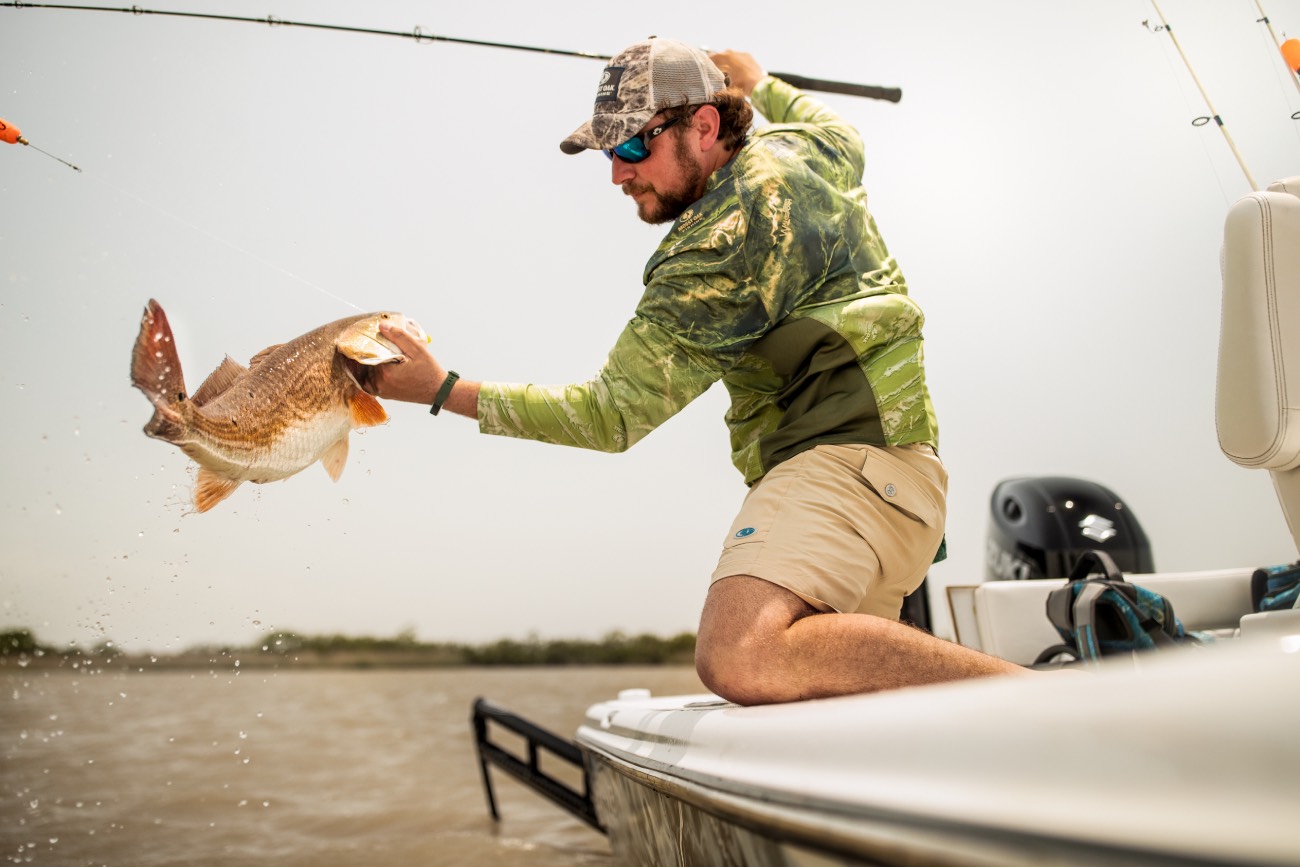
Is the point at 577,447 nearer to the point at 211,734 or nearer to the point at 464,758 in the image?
the point at 464,758

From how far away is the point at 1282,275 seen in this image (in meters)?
2.20

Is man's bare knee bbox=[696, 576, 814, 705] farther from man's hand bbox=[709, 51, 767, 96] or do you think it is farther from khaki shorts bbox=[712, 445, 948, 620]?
man's hand bbox=[709, 51, 767, 96]

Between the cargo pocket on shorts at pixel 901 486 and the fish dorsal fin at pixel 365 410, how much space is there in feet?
4.69

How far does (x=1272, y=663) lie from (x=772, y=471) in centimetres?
167

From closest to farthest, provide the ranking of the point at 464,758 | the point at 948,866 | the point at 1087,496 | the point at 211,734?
the point at 948,866, the point at 1087,496, the point at 464,758, the point at 211,734

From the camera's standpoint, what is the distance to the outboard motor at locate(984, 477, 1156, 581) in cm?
426

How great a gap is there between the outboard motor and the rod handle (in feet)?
7.40

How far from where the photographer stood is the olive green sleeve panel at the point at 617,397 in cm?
247

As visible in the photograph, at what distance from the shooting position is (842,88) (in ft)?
16.5

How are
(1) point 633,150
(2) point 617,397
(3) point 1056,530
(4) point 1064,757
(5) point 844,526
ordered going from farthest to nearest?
1. (3) point 1056,530
2. (1) point 633,150
3. (2) point 617,397
4. (5) point 844,526
5. (4) point 1064,757

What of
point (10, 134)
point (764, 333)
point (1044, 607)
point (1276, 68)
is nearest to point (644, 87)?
point (764, 333)

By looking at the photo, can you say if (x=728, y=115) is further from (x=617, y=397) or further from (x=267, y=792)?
(x=267, y=792)

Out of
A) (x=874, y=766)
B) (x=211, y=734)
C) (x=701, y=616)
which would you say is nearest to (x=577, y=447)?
(x=701, y=616)

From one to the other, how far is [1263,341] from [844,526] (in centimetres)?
Result: 108
